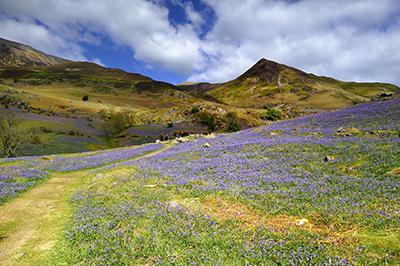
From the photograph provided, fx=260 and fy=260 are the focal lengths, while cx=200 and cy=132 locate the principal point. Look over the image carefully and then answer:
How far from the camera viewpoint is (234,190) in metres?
12.1

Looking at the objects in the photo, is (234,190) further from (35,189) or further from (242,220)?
(35,189)

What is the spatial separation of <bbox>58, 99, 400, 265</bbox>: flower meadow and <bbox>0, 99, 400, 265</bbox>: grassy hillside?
0.12 feet

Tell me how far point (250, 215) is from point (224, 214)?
0.97 m

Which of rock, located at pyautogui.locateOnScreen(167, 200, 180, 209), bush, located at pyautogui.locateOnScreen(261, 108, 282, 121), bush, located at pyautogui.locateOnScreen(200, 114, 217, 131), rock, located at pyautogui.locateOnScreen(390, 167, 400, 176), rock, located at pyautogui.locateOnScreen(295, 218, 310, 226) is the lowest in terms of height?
rock, located at pyautogui.locateOnScreen(167, 200, 180, 209)

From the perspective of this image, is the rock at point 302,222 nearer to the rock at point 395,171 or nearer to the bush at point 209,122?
the rock at point 395,171

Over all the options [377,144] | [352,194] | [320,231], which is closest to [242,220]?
[320,231]

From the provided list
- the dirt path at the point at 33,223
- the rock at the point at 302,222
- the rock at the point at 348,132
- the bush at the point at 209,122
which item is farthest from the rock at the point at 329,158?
the bush at the point at 209,122

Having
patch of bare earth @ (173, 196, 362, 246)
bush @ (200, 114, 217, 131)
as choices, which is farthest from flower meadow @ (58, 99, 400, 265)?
bush @ (200, 114, 217, 131)

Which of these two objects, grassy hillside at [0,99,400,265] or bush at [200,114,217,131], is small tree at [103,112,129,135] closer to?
bush at [200,114,217,131]

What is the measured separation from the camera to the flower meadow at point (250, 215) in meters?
6.98

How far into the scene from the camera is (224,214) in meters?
9.85

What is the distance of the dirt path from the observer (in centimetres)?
858

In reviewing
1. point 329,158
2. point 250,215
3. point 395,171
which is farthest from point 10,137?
point 395,171

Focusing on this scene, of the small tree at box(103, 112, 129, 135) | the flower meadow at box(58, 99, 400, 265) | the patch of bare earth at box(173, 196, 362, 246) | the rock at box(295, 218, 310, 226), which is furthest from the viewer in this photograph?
the small tree at box(103, 112, 129, 135)
